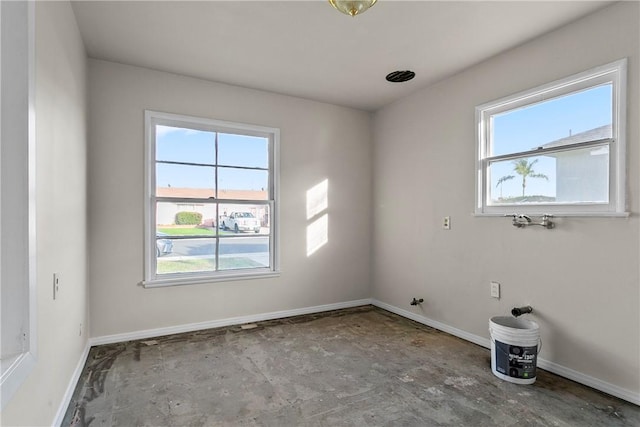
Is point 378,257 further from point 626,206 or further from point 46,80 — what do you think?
point 46,80

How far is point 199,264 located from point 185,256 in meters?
0.16

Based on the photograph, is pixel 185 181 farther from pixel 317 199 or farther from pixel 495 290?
pixel 495 290

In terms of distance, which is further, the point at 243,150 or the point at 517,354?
the point at 243,150

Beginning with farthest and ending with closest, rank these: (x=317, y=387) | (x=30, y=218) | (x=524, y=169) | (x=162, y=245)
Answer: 1. (x=162, y=245)
2. (x=524, y=169)
3. (x=317, y=387)
4. (x=30, y=218)

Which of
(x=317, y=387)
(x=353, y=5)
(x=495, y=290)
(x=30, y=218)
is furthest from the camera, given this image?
(x=495, y=290)

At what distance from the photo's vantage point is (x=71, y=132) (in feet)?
7.55

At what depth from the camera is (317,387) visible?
7.68 feet

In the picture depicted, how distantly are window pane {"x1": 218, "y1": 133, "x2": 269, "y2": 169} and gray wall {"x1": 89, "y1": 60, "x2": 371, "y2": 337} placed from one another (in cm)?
19

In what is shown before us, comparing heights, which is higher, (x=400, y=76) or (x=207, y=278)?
(x=400, y=76)

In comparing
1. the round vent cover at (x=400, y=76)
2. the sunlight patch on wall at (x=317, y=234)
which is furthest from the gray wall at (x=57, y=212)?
the round vent cover at (x=400, y=76)

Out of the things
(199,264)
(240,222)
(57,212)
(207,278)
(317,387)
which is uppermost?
(57,212)

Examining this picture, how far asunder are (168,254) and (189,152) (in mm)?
1048

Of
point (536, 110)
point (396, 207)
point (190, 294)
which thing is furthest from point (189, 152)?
point (536, 110)

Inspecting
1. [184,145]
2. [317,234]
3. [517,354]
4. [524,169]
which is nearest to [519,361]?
[517,354]
